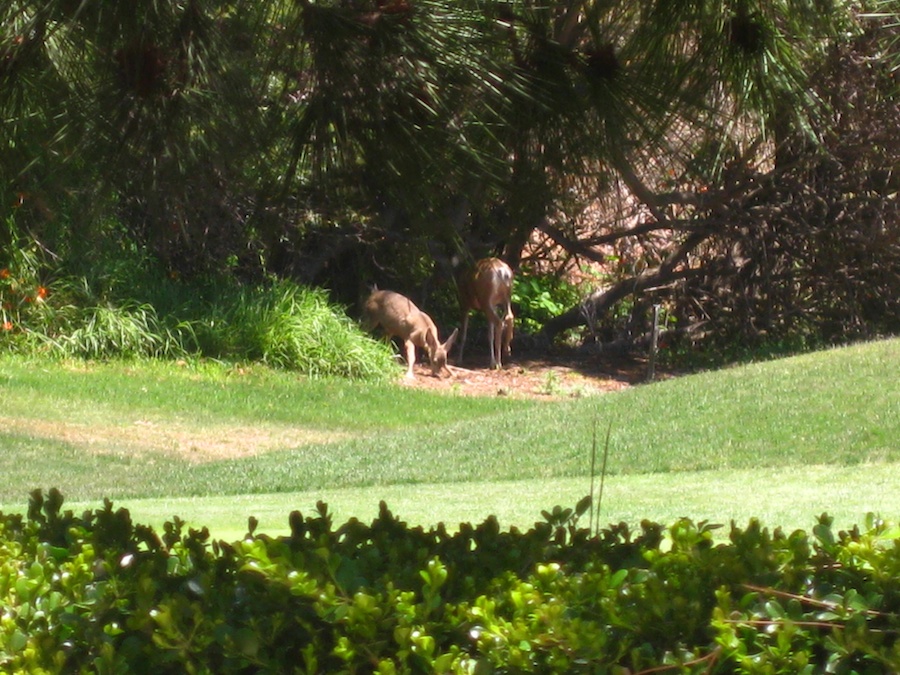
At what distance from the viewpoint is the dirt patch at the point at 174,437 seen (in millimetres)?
12484

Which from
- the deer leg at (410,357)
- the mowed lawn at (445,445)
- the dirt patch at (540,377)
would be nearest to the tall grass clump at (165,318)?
the deer leg at (410,357)

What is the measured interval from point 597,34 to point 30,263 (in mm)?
13578

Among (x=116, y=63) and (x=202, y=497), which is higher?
(x=116, y=63)

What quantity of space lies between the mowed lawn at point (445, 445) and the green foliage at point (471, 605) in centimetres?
326

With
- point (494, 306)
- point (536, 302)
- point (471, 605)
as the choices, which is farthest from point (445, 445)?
point (536, 302)

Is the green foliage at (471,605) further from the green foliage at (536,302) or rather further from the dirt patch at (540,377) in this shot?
the green foliage at (536,302)

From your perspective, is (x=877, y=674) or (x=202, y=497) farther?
(x=202, y=497)

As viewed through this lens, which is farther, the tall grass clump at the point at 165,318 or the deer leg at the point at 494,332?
the deer leg at the point at 494,332

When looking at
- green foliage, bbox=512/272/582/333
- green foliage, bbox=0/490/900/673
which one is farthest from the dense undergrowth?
green foliage, bbox=0/490/900/673

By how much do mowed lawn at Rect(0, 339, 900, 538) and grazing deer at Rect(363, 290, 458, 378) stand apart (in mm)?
1306

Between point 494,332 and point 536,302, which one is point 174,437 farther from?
point 536,302

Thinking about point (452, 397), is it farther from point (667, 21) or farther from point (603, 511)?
point (667, 21)

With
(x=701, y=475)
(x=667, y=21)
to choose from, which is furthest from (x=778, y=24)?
(x=701, y=475)

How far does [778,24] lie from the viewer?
3.72 meters
